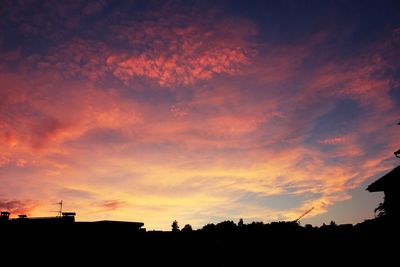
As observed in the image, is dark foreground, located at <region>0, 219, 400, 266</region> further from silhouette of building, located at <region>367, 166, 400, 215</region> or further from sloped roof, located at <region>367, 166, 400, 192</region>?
silhouette of building, located at <region>367, 166, 400, 215</region>

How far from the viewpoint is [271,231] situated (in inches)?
655

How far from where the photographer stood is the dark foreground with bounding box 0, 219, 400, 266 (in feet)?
48.1

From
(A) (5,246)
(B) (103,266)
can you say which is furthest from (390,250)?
(A) (5,246)

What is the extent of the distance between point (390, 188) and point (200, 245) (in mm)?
16436

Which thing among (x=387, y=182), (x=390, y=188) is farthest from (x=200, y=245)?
(x=390, y=188)

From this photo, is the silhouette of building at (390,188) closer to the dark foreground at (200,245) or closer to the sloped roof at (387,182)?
the sloped roof at (387,182)

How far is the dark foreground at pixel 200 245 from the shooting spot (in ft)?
48.1

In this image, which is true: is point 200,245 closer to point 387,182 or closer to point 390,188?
point 387,182

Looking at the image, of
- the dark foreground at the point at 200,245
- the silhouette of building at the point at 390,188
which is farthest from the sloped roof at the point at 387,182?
the dark foreground at the point at 200,245

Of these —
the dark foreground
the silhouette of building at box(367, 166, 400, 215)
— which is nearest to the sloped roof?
the silhouette of building at box(367, 166, 400, 215)

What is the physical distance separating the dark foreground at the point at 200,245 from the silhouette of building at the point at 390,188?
9.24 m

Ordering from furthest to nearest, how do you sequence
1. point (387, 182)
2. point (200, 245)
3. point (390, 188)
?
point (390, 188) < point (387, 182) < point (200, 245)

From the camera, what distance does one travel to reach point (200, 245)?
15562mm

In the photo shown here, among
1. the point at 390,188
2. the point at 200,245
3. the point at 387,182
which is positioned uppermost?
the point at 387,182
